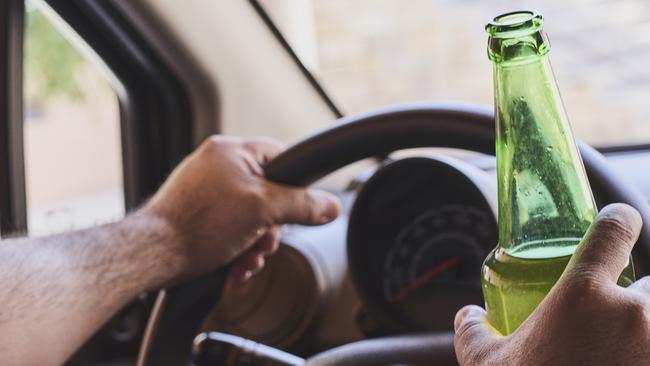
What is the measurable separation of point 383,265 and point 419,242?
68 millimetres

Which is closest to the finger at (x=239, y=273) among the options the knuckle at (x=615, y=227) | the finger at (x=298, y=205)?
the finger at (x=298, y=205)

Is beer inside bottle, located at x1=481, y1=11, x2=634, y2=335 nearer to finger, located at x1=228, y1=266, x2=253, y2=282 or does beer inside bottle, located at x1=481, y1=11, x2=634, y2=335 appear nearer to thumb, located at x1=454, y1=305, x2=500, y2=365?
thumb, located at x1=454, y1=305, x2=500, y2=365

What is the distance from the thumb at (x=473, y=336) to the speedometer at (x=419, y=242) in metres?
0.47

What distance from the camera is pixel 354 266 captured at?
149 cm

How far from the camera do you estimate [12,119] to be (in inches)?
85.5

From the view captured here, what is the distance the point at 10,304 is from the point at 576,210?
775 mm

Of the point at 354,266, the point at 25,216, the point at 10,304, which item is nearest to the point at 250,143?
the point at 354,266

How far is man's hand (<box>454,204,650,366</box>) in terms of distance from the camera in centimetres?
70

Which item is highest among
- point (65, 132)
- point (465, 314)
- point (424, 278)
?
point (465, 314)

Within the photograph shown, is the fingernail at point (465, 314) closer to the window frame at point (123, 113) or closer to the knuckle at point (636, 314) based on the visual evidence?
the knuckle at point (636, 314)

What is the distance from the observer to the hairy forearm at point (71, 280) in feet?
4.21

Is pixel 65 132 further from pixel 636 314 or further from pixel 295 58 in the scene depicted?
pixel 636 314

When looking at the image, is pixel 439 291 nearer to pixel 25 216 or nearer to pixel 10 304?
pixel 10 304

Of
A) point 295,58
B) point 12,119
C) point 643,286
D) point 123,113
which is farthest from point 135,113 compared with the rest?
point 643,286
